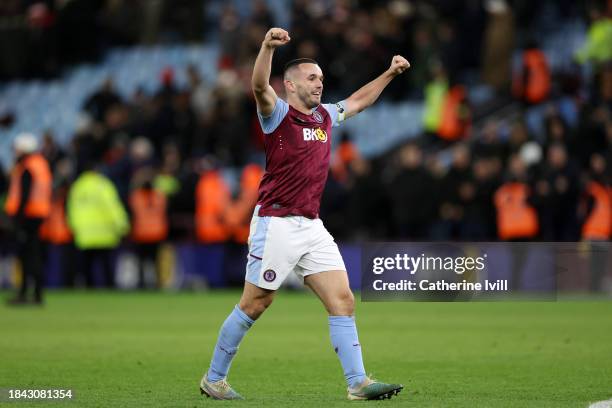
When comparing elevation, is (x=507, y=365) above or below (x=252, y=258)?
below

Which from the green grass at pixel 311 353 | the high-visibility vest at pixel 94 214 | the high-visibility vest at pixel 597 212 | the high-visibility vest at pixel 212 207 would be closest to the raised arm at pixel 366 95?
the green grass at pixel 311 353

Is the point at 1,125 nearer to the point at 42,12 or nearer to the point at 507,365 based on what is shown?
the point at 42,12

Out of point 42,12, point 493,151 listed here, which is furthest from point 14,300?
point 42,12

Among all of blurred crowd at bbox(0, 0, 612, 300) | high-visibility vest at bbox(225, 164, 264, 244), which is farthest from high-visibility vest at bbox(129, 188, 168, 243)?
high-visibility vest at bbox(225, 164, 264, 244)

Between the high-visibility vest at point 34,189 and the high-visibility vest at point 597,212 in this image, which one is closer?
the high-visibility vest at point 34,189

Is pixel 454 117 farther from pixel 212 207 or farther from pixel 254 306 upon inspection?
pixel 254 306

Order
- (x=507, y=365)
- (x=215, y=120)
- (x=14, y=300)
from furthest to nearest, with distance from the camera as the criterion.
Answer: (x=215, y=120) < (x=14, y=300) < (x=507, y=365)

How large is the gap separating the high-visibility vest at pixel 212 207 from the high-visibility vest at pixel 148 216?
67 centimetres

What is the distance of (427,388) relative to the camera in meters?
10.0

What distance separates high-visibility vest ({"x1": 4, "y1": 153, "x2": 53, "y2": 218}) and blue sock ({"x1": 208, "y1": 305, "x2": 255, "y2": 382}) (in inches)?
411

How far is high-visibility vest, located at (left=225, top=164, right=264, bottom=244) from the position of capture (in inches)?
960

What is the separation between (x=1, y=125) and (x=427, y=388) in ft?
75.2

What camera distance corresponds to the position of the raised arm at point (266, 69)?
28.1ft

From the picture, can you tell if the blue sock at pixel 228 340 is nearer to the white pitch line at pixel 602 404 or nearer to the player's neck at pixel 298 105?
the player's neck at pixel 298 105
